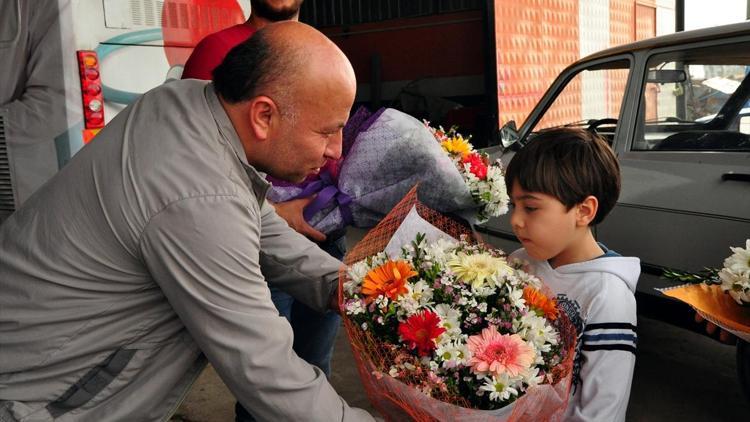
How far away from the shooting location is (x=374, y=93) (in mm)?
10750

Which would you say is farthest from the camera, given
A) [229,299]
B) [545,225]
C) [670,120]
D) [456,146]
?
[670,120]

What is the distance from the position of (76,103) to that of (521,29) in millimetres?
6429

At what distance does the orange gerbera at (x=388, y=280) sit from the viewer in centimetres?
177

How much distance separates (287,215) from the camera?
2.66 m

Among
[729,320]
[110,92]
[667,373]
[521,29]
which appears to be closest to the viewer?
[729,320]

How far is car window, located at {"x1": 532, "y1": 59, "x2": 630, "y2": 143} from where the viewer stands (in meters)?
4.52

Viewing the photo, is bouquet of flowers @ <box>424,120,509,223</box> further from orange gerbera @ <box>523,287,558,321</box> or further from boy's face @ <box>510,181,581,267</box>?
orange gerbera @ <box>523,287,558,321</box>

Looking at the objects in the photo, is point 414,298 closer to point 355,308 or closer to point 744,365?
point 355,308

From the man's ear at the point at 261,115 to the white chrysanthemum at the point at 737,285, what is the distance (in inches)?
63.5

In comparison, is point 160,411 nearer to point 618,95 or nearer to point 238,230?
point 238,230

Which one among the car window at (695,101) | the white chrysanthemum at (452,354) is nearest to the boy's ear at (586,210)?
the white chrysanthemum at (452,354)

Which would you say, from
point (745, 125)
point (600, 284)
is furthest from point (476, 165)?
point (745, 125)

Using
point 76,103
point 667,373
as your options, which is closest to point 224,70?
point 76,103

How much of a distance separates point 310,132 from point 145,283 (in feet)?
1.81
